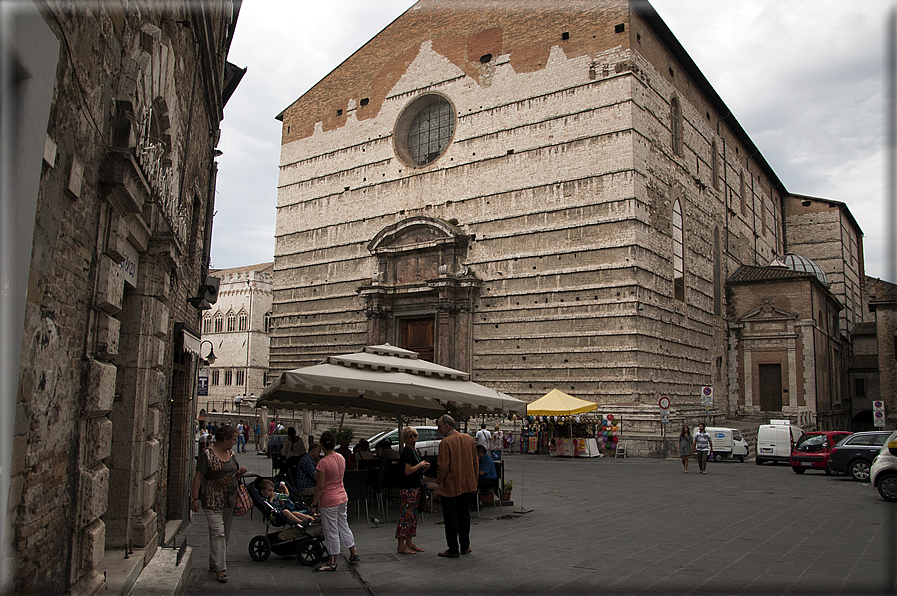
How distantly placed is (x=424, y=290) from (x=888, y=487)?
15.1 metres

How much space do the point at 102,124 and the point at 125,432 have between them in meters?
2.89

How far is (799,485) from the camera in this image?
14.1m

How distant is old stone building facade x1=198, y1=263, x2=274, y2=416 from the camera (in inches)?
1865

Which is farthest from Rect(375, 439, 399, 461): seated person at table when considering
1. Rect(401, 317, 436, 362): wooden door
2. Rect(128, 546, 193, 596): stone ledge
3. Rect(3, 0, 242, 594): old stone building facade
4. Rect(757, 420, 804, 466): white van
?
Rect(757, 420, 804, 466): white van

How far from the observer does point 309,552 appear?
6.42 metres

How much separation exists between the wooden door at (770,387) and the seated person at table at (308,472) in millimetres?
25442

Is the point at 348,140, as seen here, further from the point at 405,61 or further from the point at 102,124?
the point at 102,124

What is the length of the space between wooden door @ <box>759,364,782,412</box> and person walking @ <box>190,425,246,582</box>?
27427 mm

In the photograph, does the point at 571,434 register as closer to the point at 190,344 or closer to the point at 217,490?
the point at 190,344

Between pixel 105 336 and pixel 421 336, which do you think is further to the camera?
pixel 421 336

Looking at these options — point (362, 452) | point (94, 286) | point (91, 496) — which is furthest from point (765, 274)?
point (91, 496)

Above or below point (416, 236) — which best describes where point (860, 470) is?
below

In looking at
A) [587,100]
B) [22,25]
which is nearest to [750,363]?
[587,100]

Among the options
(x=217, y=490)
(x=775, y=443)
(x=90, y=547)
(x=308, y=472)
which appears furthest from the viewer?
(x=775, y=443)
